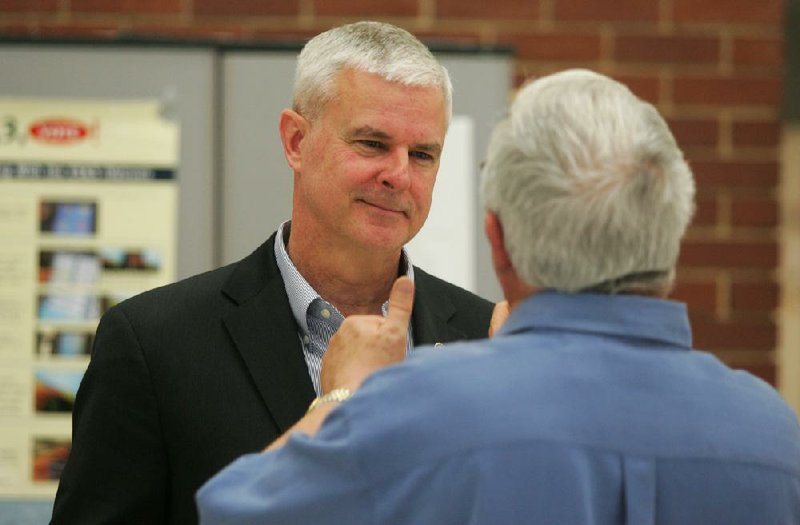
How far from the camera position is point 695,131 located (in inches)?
131

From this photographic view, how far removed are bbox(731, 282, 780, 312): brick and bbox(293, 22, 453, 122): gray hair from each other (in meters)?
1.61

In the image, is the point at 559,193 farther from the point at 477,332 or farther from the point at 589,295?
the point at 477,332

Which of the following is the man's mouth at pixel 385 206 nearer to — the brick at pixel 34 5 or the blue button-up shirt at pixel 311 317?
the blue button-up shirt at pixel 311 317

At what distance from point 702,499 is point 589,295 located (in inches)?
8.4

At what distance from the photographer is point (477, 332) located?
6.72 ft

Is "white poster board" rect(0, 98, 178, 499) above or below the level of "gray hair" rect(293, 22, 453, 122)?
below

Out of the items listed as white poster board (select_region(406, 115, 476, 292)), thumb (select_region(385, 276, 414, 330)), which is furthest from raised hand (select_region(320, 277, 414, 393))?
white poster board (select_region(406, 115, 476, 292))

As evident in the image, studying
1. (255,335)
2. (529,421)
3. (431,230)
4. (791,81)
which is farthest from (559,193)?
(791,81)

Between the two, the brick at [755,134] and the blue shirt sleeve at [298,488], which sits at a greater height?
the brick at [755,134]

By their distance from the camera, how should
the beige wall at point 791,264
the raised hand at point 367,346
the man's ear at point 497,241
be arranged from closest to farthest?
A: the man's ear at point 497,241
the raised hand at point 367,346
the beige wall at point 791,264

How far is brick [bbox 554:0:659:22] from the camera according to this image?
3.32 m

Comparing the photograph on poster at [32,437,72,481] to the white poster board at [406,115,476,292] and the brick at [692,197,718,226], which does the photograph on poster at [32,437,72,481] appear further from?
the brick at [692,197,718,226]

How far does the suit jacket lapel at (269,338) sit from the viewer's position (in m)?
1.79

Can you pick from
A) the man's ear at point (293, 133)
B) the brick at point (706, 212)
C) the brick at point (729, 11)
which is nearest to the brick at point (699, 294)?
the brick at point (706, 212)
